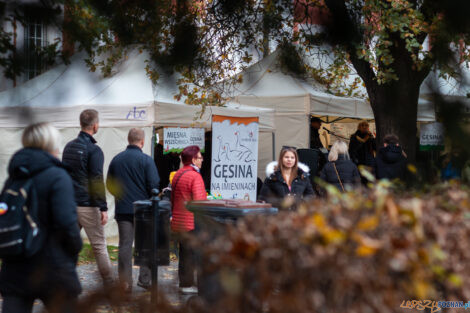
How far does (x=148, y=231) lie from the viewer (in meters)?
6.55

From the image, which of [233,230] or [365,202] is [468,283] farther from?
[233,230]

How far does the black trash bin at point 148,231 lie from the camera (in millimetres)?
6438

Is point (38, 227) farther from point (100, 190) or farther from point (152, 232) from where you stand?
point (152, 232)

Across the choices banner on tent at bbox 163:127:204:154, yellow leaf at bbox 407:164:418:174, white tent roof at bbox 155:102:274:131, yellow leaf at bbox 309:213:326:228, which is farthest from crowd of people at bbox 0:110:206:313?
banner on tent at bbox 163:127:204:154

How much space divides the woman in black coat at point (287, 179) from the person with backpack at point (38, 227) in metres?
3.57

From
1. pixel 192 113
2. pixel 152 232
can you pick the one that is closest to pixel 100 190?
pixel 152 232

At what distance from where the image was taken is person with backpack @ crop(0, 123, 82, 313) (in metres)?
3.73

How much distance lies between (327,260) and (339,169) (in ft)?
23.9

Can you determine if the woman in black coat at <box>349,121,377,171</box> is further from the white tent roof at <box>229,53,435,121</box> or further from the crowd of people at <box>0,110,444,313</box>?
the white tent roof at <box>229,53,435,121</box>

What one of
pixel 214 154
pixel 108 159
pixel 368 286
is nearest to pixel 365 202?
pixel 368 286

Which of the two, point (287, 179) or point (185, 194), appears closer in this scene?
point (185, 194)

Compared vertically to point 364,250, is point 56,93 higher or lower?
higher

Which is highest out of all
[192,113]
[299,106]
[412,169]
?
[299,106]

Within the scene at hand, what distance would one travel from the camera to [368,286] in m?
2.26
